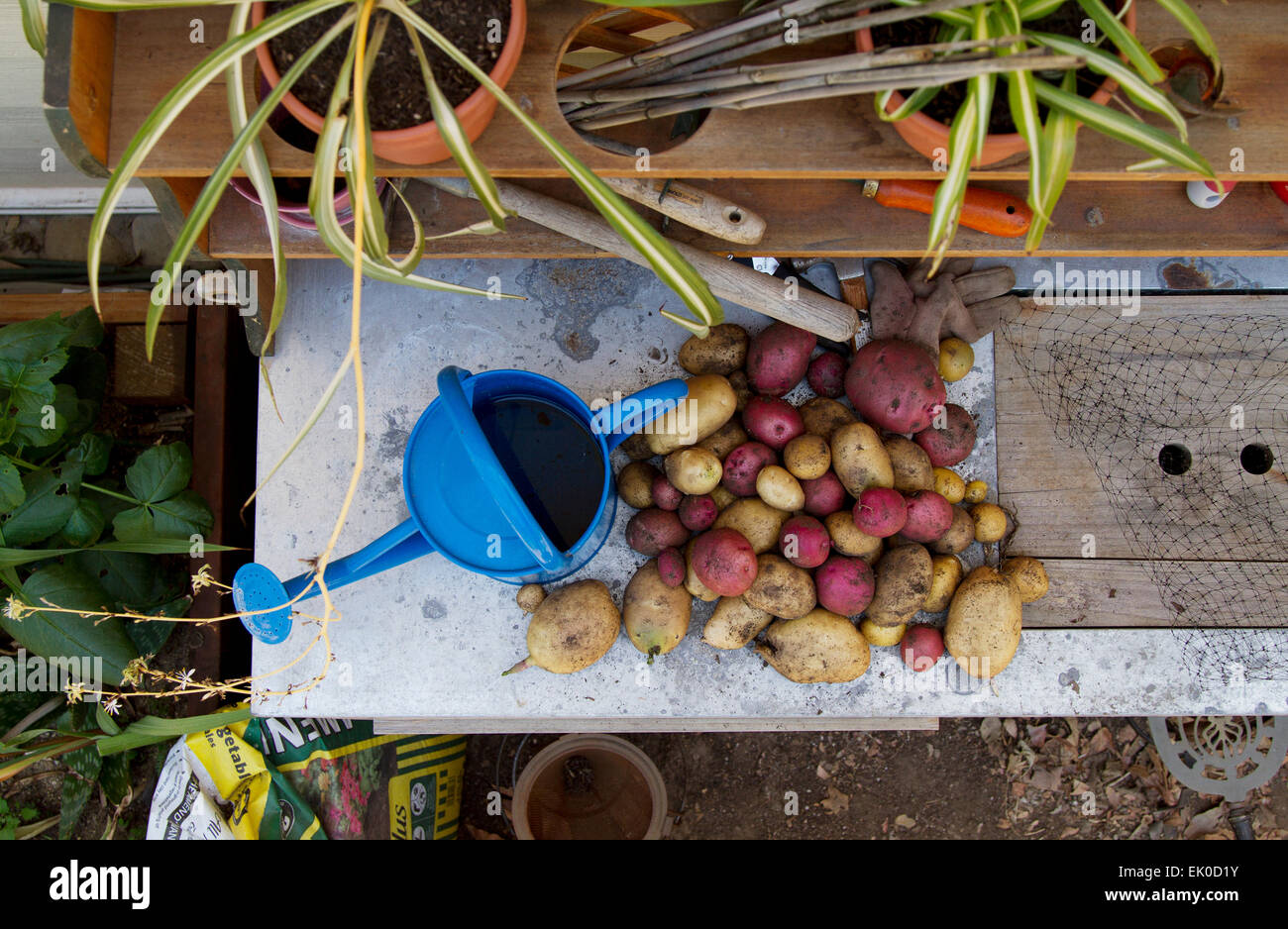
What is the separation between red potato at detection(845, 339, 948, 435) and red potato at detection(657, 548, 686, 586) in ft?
1.25

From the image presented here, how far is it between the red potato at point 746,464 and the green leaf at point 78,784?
1330 millimetres

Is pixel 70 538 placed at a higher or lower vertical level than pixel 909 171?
lower

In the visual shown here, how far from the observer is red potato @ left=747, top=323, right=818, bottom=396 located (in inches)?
51.2

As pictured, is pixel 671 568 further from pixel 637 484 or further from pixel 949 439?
pixel 949 439

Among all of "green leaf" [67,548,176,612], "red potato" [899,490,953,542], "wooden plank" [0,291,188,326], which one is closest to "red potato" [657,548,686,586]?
"red potato" [899,490,953,542]

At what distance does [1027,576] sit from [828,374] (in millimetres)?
469

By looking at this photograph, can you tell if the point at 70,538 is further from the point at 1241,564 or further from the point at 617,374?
the point at 1241,564

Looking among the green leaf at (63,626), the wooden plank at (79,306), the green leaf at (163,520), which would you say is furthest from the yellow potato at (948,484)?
the wooden plank at (79,306)

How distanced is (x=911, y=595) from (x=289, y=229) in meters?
1.06

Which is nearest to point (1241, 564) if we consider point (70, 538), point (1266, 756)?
point (1266, 756)

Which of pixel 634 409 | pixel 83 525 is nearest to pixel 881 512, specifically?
pixel 634 409

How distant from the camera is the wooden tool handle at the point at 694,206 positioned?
1.07 metres

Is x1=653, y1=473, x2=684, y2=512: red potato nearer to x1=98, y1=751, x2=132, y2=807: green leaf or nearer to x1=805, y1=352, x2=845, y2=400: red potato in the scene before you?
x1=805, y1=352, x2=845, y2=400: red potato

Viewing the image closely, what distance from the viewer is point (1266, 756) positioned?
67.2 inches
